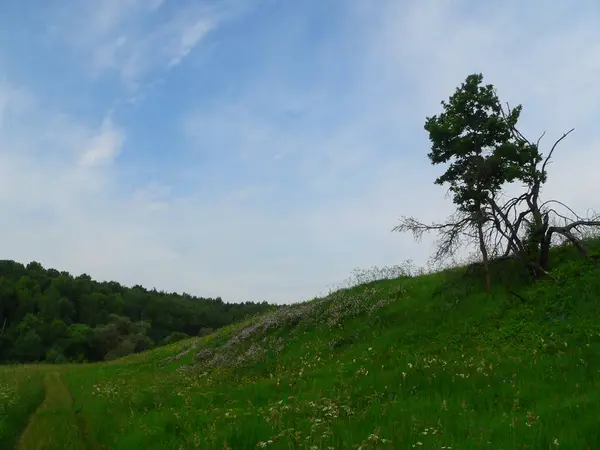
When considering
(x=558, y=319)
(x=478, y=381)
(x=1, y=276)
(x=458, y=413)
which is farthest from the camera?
(x=1, y=276)

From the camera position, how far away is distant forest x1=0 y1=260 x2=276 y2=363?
315ft

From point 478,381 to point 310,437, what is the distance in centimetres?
552

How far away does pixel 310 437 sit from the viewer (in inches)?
329

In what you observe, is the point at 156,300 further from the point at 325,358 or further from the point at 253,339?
the point at 325,358

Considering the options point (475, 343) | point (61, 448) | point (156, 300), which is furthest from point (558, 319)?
point (156, 300)

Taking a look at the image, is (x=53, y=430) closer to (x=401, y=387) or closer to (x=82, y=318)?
(x=401, y=387)

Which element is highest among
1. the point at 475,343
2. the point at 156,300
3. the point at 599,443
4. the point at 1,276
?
the point at 1,276

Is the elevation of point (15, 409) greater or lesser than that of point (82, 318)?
lesser

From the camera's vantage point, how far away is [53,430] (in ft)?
38.0

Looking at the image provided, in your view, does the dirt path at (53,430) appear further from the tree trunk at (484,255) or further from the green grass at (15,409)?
the tree trunk at (484,255)

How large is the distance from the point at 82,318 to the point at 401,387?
439ft

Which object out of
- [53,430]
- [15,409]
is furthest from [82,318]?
[53,430]

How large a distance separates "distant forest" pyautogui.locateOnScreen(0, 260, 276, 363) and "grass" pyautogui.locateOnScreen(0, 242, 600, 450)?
55902 millimetres

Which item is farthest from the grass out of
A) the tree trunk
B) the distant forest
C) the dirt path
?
the distant forest
